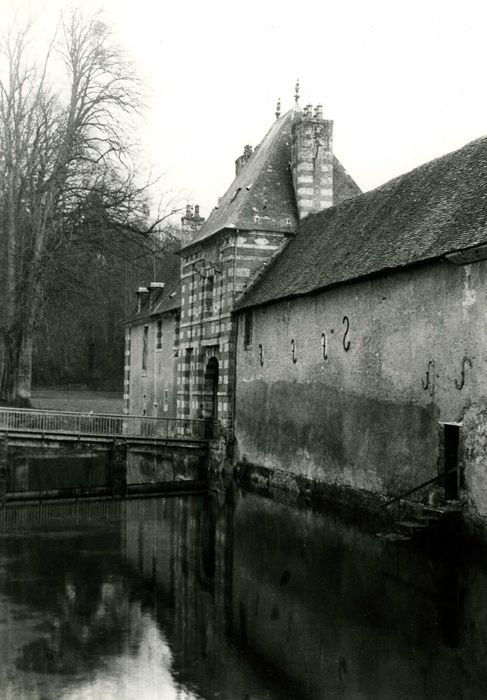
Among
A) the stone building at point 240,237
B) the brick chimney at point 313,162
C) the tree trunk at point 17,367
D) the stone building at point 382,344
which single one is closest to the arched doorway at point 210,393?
the stone building at point 240,237

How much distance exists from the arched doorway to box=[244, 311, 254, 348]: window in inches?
117

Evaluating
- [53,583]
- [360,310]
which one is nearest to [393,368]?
[360,310]

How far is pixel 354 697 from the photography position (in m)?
7.60

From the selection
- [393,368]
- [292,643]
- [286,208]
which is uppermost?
[286,208]

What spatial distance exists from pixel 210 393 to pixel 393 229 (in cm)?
1122

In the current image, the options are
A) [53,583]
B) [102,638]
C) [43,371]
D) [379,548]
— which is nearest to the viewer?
[102,638]

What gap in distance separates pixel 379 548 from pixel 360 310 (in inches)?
241

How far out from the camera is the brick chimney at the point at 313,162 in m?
26.5

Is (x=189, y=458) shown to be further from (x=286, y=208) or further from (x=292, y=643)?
(x=292, y=643)

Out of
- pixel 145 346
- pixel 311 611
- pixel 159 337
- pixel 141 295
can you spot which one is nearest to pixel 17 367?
pixel 159 337

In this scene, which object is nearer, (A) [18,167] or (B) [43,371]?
(A) [18,167]

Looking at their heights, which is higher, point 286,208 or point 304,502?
point 286,208

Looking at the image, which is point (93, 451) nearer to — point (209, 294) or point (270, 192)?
point (209, 294)

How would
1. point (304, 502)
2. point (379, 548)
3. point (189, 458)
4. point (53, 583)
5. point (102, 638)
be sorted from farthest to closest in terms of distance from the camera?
1. point (189, 458)
2. point (304, 502)
3. point (379, 548)
4. point (53, 583)
5. point (102, 638)
